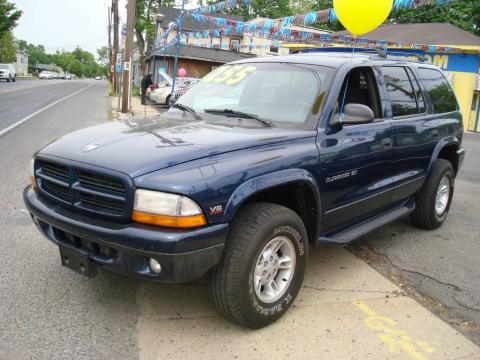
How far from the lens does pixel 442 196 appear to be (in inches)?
220

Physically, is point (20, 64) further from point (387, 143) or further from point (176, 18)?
point (387, 143)

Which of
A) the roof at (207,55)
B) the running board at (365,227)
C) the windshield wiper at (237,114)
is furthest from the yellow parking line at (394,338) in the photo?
the roof at (207,55)

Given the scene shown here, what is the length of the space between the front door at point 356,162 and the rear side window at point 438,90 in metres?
1.16

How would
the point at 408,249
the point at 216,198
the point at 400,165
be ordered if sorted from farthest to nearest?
the point at 408,249
the point at 400,165
the point at 216,198

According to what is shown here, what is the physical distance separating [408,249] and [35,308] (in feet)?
11.7

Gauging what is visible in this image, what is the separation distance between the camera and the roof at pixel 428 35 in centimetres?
2148

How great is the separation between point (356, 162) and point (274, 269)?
1189 millimetres

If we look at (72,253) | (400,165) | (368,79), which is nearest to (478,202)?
(400,165)

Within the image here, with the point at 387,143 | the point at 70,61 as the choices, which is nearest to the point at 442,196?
the point at 387,143

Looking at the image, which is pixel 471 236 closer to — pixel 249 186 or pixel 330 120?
pixel 330 120

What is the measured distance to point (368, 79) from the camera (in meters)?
4.21

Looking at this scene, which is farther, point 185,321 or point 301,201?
point 301,201

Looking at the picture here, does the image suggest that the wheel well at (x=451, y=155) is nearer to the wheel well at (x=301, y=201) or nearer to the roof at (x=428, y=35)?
the wheel well at (x=301, y=201)

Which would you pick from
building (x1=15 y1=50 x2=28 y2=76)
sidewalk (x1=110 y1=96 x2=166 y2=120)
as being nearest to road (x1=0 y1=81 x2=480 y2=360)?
sidewalk (x1=110 y1=96 x2=166 y2=120)
